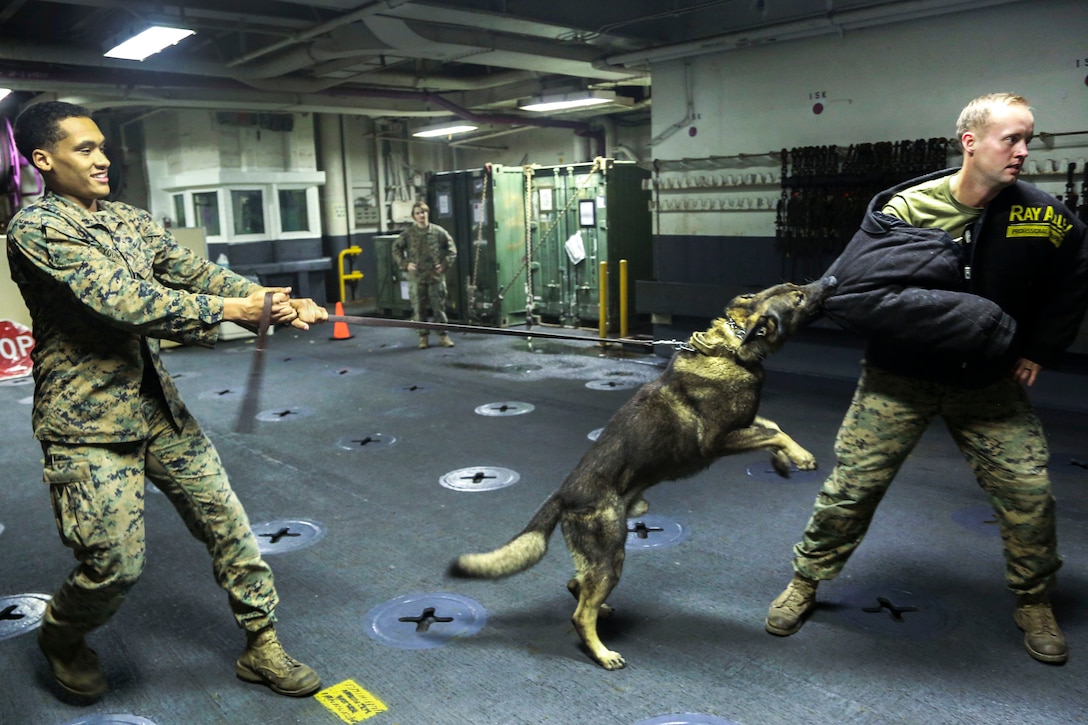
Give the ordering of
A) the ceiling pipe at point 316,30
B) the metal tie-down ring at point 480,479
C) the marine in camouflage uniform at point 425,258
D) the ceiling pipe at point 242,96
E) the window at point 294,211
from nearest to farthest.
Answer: the metal tie-down ring at point 480,479 < the ceiling pipe at point 316,30 < the ceiling pipe at point 242,96 < the marine in camouflage uniform at point 425,258 < the window at point 294,211

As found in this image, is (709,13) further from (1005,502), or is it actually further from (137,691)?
(137,691)

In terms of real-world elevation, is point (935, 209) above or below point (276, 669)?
above

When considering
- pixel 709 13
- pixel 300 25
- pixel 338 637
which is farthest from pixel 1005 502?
pixel 300 25

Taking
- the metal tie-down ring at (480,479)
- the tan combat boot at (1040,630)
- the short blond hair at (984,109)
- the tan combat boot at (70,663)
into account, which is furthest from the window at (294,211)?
the tan combat boot at (1040,630)

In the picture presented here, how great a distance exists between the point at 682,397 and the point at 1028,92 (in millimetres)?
5061

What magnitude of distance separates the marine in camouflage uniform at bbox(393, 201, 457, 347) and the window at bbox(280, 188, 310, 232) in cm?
404

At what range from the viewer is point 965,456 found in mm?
2865

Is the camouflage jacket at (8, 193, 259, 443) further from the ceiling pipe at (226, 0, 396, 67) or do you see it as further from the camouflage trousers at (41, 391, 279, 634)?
the ceiling pipe at (226, 0, 396, 67)

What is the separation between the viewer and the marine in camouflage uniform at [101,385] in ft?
7.75

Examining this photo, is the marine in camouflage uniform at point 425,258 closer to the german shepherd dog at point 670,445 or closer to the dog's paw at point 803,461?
the german shepherd dog at point 670,445

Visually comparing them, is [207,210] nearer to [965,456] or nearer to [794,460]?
[794,460]

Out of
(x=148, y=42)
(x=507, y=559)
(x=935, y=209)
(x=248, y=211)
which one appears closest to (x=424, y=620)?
(x=507, y=559)

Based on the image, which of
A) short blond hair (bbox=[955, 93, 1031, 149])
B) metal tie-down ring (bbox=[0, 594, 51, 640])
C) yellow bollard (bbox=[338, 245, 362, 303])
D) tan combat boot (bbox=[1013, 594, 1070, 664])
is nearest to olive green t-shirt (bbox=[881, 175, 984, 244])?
short blond hair (bbox=[955, 93, 1031, 149])

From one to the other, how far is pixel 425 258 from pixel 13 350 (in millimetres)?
4754
